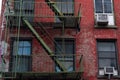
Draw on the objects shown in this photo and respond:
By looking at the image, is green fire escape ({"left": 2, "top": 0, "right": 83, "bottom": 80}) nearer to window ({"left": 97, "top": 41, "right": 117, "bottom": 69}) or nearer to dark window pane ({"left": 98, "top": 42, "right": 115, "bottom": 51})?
window ({"left": 97, "top": 41, "right": 117, "bottom": 69})

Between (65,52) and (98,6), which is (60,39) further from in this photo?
(98,6)

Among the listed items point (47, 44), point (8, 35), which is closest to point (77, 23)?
point (47, 44)

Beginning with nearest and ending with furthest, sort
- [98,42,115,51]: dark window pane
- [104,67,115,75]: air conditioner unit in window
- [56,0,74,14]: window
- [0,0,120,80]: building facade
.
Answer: [104,67,115,75]: air conditioner unit in window, [0,0,120,80]: building facade, [98,42,115,51]: dark window pane, [56,0,74,14]: window

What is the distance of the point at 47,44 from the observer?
63.6ft

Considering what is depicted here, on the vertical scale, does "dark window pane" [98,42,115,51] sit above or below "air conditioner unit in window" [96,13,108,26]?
below

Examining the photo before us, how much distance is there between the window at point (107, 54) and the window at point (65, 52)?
1.60 metres

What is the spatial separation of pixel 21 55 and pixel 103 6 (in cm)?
586

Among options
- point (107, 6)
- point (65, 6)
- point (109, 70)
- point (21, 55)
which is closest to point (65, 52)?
point (21, 55)

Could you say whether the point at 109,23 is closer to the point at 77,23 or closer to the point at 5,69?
the point at 77,23

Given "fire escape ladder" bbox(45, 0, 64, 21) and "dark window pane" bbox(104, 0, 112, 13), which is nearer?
"fire escape ladder" bbox(45, 0, 64, 21)

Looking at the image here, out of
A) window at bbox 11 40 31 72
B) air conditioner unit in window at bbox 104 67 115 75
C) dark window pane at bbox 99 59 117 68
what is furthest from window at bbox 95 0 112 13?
window at bbox 11 40 31 72

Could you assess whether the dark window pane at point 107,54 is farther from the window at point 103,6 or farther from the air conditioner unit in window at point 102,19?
the window at point 103,6

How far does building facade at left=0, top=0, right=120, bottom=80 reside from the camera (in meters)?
18.7

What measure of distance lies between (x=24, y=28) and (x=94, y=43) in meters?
4.15
